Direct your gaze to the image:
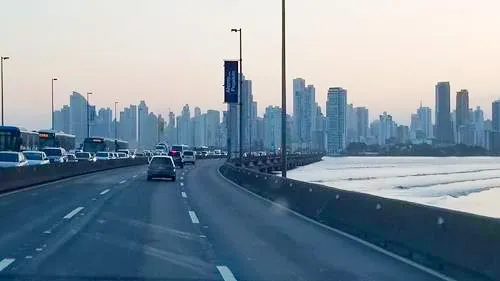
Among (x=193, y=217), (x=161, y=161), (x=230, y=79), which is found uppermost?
(x=230, y=79)

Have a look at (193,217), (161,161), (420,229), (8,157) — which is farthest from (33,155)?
(420,229)

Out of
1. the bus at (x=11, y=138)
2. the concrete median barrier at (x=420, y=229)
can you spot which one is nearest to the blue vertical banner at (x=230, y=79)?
the bus at (x=11, y=138)

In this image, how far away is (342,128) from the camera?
609 feet

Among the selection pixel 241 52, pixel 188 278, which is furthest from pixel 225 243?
pixel 241 52

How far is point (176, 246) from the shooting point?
1742cm

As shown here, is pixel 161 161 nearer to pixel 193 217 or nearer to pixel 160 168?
pixel 160 168

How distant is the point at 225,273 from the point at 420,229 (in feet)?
13.5

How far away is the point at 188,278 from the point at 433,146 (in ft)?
328

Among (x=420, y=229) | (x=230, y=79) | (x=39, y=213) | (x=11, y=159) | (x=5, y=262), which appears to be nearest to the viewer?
(x=5, y=262)

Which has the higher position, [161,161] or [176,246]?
[161,161]

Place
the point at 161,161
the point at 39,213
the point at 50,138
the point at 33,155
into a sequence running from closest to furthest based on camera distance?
the point at 39,213
the point at 161,161
the point at 33,155
the point at 50,138

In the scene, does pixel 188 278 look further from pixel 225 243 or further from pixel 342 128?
pixel 342 128

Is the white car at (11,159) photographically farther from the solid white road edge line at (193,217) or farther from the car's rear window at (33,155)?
the solid white road edge line at (193,217)

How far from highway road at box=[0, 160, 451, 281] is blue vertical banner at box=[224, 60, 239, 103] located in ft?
103
